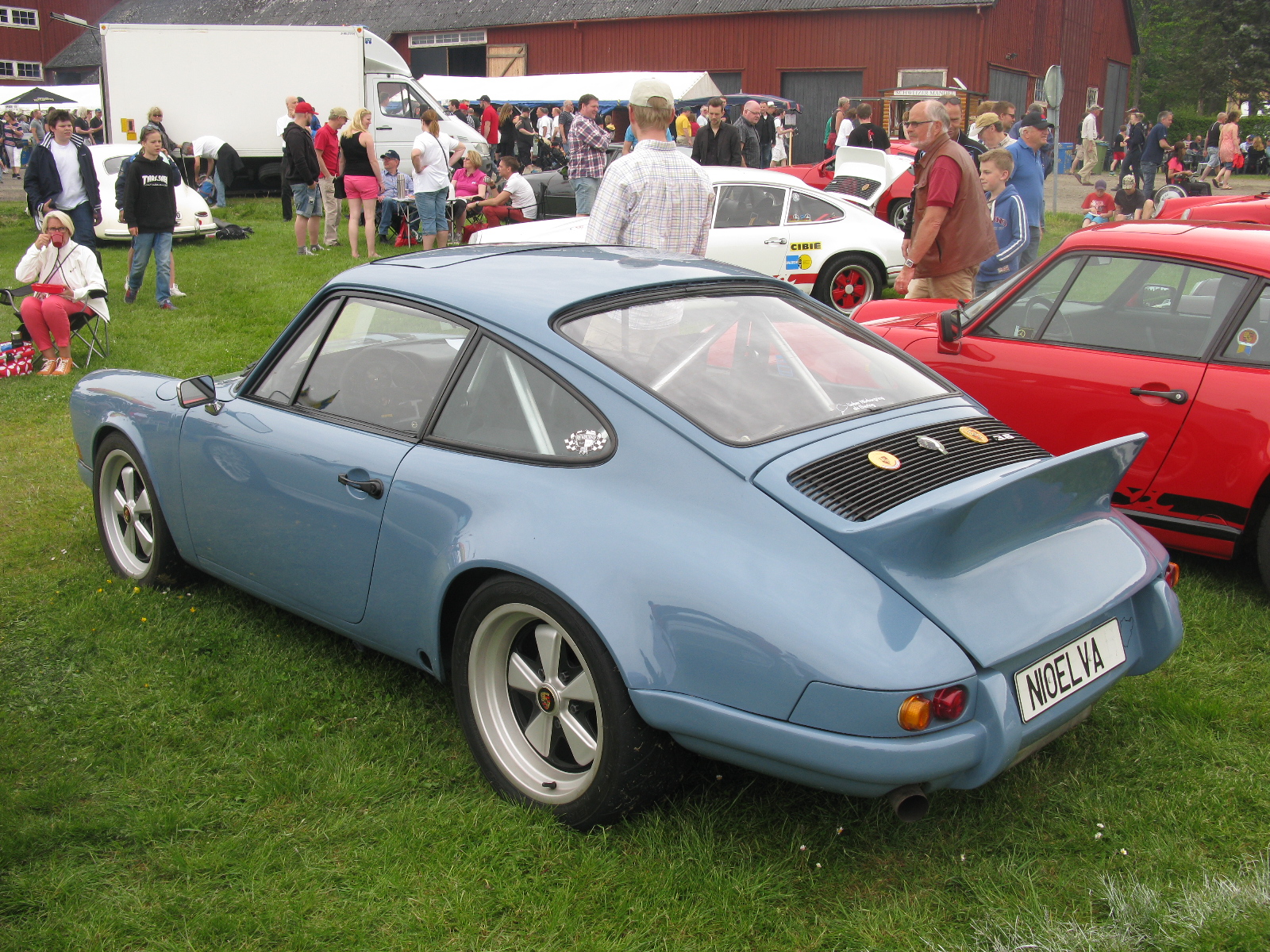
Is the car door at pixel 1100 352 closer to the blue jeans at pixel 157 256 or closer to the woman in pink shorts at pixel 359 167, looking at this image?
the blue jeans at pixel 157 256

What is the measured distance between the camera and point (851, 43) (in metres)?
33.8

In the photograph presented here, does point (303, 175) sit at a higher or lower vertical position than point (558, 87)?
lower

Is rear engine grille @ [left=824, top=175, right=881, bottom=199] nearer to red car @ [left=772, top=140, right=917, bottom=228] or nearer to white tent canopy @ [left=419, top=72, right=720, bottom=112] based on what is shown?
red car @ [left=772, top=140, right=917, bottom=228]

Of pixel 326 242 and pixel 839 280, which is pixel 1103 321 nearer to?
pixel 839 280

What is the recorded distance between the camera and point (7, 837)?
A: 2900mm

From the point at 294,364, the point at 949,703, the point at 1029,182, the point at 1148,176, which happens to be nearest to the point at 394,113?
the point at 1148,176

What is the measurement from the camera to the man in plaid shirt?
1345cm

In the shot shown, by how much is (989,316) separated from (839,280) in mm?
6082

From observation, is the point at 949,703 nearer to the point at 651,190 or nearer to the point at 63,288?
the point at 651,190

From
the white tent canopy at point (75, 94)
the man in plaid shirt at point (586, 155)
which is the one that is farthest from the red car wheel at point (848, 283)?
the white tent canopy at point (75, 94)

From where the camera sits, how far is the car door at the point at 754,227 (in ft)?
33.9

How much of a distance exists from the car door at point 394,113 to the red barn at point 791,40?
1261 centimetres

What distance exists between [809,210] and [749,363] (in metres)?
8.07

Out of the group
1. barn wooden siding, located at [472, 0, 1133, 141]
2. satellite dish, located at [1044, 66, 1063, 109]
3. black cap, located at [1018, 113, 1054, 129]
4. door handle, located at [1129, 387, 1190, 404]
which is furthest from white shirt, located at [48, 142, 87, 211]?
barn wooden siding, located at [472, 0, 1133, 141]
